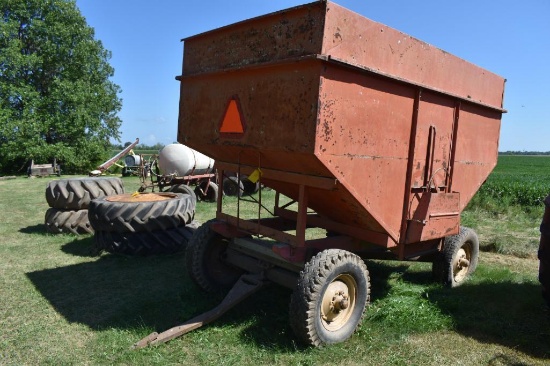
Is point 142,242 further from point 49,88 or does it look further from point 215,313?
point 49,88

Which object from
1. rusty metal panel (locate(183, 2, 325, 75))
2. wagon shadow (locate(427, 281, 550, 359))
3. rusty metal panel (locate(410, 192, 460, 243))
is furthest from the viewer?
rusty metal panel (locate(410, 192, 460, 243))

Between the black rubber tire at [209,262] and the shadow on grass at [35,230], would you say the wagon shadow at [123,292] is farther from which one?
the shadow on grass at [35,230]

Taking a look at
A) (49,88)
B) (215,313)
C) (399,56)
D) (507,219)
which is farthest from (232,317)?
(49,88)

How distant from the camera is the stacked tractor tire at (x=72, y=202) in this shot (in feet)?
22.6

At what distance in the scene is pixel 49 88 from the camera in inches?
920

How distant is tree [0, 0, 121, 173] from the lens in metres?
21.8

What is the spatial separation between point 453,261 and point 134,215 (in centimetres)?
419

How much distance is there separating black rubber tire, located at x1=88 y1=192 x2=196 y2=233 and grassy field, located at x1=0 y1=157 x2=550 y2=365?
45 centimetres

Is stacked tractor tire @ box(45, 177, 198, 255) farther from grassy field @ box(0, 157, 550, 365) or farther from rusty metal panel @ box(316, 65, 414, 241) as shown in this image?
rusty metal panel @ box(316, 65, 414, 241)

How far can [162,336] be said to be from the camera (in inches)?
132

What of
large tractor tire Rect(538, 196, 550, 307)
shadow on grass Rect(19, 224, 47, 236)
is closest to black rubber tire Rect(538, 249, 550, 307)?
large tractor tire Rect(538, 196, 550, 307)

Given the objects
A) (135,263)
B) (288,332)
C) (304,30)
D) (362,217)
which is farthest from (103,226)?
(304,30)

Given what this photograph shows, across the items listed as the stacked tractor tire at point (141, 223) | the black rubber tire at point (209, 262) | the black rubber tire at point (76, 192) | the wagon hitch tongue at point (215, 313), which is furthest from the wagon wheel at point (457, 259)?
the black rubber tire at point (76, 192)

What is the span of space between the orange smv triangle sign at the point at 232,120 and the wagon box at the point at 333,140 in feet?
0.05
